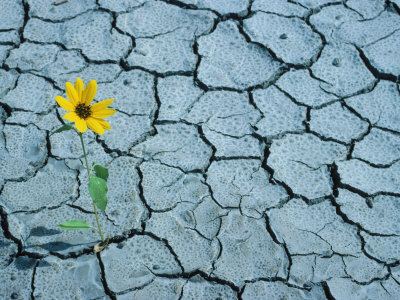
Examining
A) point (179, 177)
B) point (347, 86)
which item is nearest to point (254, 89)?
point (347, 86)

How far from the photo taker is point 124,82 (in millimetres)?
2838

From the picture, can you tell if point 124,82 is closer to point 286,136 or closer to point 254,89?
point 254,89

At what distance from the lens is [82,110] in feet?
6.33

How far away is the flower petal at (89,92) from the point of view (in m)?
1.89

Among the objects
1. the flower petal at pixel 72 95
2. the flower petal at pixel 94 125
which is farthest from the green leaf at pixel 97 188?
the flower petal at pixel 72 95

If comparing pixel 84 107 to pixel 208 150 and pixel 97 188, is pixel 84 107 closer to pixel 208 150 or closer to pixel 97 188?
pixel 97 188

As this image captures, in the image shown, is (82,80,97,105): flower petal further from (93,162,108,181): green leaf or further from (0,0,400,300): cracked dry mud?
(0,0,400,300): cracked dry mud

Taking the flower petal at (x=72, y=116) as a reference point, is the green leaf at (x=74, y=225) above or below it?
below

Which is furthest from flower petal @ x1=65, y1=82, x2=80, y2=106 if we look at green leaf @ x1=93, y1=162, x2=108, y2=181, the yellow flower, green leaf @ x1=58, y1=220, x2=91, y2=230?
green leaf @ x1=58, y1=220, x2=91, y2=230

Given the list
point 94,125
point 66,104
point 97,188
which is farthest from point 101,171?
point 66,104

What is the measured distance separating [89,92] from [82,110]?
0.08 metres

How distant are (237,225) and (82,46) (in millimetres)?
1472

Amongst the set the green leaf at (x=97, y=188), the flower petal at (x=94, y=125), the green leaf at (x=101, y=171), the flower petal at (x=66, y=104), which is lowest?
the green leaf at (x=97, y=188)

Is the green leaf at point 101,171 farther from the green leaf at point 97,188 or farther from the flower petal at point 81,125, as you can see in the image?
the flower petal at point 81,125
